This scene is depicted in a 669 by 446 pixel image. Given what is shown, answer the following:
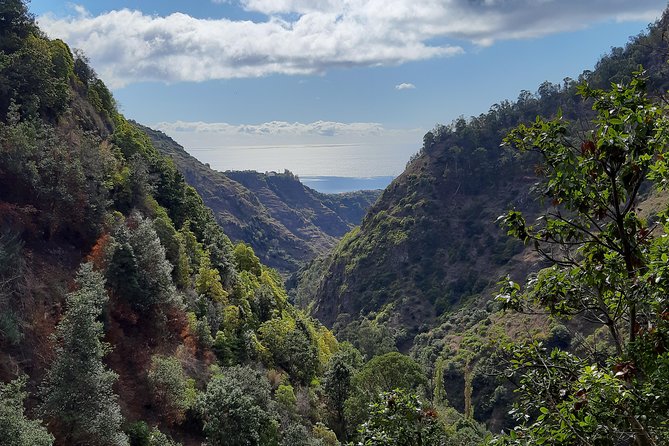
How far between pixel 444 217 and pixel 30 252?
352 ft

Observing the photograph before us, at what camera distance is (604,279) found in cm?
622

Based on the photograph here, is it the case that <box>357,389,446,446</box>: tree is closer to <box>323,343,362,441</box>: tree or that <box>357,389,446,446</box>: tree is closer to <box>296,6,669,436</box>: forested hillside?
<box>323,343,362,441</box>: tree

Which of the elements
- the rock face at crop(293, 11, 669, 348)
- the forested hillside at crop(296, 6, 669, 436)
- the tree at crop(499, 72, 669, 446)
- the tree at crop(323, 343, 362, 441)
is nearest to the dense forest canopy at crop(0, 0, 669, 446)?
the tree at crop(499, 72, 669, 446)

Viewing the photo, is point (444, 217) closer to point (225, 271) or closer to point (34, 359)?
point (225, 271)

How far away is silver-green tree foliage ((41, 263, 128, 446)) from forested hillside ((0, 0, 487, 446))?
61mm

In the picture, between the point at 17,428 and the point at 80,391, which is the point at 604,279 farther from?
the point at 80,391

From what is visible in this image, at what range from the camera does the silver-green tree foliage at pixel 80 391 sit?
799 inches

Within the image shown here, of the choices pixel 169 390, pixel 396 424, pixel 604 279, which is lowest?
pixel 169 390

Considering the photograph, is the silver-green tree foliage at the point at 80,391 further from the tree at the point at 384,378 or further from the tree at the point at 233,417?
the tree at the point at 384,378

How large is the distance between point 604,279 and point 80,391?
2162 cm

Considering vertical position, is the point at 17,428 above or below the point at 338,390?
above

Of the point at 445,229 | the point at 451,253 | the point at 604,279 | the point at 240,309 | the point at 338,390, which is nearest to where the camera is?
the point at 604,279

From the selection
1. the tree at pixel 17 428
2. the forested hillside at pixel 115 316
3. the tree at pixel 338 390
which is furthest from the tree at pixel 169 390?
the tree at pixel 338 390

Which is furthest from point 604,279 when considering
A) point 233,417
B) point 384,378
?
point 384,378
